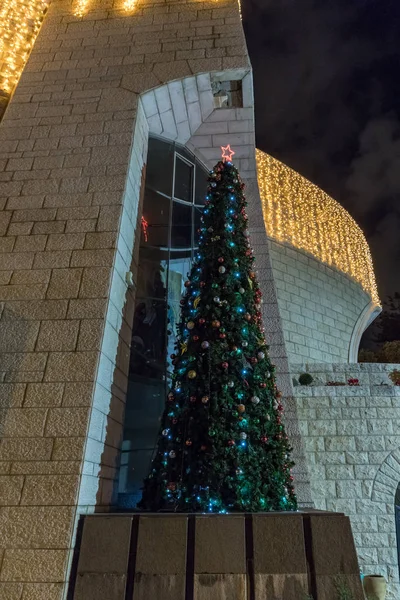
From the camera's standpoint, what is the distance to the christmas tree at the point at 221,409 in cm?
318

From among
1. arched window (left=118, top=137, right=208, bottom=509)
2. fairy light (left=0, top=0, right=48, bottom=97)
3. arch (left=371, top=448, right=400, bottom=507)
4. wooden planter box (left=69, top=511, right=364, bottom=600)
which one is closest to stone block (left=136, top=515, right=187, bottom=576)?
wooden planter box (left=69, top=511, right=364, bottom=600)

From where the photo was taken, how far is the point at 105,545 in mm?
2820

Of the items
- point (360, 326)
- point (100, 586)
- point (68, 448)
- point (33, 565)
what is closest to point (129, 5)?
point (68, 448)

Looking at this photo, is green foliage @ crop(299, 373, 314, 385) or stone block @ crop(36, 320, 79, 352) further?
green foliage @ crop(299, 373, 314, 385)

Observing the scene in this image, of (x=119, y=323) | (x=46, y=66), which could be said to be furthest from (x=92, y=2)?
(x=119, y=323)

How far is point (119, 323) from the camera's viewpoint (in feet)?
13.4

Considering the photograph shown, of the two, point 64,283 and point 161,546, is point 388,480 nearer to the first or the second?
point 161,546

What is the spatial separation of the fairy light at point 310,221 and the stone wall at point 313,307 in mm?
448

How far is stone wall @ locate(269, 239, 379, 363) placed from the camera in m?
10.0

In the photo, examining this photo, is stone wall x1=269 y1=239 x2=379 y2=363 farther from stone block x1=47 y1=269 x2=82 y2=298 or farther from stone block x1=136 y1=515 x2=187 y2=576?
stone block x1=136 y1=515 x2=187 y2=576

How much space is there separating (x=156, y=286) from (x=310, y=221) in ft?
25.9

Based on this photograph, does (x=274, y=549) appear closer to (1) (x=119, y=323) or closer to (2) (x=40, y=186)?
(1) (x=119, y=323)

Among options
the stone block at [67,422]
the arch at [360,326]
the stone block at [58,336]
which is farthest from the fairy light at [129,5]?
the arch at [360,326]

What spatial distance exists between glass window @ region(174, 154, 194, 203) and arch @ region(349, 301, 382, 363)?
7.44 metres
